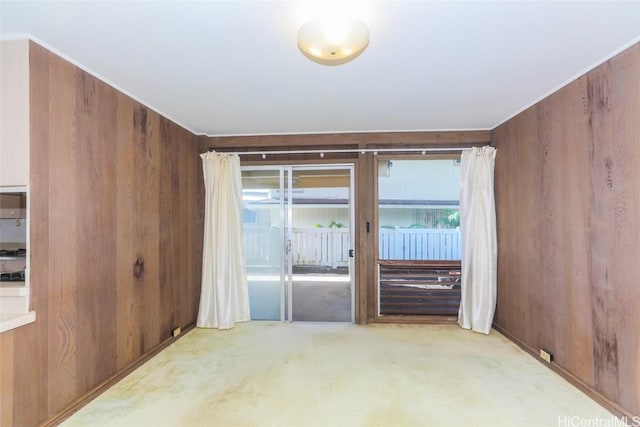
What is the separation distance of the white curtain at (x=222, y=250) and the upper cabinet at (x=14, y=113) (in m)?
1.87

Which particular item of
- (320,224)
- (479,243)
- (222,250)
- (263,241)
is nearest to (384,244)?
(320,224)

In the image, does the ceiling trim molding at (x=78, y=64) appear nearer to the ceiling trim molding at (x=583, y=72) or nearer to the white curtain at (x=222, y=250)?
the white curtain at (x=222, y=250)

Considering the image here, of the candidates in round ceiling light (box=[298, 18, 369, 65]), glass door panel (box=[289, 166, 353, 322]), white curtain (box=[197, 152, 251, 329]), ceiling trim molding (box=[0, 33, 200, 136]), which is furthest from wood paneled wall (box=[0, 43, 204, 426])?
round ceiling light (box=[298, 18, 369, 65])

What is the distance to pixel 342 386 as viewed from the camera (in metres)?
2.24

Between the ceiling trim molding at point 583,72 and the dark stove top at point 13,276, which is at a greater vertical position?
the ceiling trim molding at point 583,72

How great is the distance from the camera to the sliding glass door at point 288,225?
3754 mm

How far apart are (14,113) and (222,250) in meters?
2.14

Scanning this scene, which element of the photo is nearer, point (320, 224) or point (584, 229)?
point (584, 229)

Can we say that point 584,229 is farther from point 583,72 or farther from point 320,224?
point 320,224

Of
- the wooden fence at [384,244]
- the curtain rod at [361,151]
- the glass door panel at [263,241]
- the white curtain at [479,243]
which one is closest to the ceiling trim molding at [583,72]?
the white curtain at [479,243]

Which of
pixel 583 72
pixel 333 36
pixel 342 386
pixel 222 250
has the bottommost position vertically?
pixel 342 386

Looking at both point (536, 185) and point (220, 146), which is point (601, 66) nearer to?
point (536, 185)

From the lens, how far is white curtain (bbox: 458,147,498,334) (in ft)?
10.7

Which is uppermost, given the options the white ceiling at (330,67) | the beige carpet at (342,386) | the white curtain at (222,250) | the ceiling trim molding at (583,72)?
the white ceiling at (330,67)
